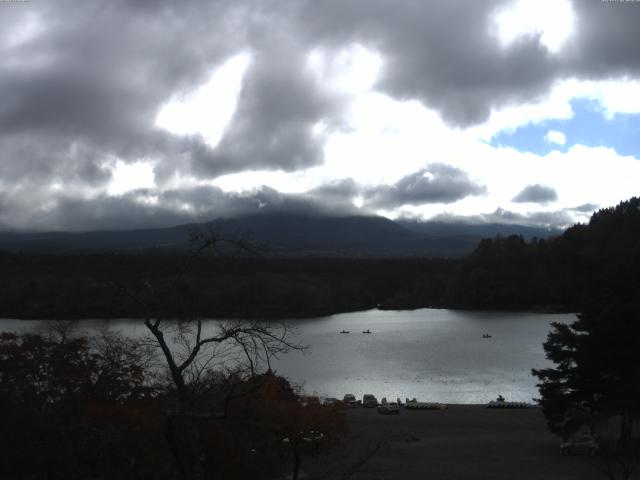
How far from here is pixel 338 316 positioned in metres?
73.8

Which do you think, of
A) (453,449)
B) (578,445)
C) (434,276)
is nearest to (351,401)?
(453,449)

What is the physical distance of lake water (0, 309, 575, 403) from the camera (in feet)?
103

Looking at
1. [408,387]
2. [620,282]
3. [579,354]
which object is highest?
[620,282]

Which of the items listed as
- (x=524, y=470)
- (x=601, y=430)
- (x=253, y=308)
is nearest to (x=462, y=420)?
(x=601, y=430)

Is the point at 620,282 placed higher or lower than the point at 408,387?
higher

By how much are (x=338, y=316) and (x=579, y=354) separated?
58571mm

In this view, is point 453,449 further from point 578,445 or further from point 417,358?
point 417,358

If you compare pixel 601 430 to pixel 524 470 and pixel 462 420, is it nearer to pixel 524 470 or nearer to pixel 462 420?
pixel 524 470

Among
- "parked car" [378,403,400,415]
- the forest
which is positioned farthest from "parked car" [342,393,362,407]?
the forest

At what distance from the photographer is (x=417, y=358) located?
4147 centimetres

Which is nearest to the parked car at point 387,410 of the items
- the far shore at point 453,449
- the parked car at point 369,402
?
the far shore at point 453,449

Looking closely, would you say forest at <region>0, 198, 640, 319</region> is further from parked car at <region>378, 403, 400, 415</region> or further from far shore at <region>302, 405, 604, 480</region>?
far shore at <region>302, 405, 604, 480</region>

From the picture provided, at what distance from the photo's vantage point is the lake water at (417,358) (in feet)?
103

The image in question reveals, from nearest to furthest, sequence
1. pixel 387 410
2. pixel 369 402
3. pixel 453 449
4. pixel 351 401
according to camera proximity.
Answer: pixel 453 449 < pixel 387 410 < pixel 369 402 < pixel 351 401
